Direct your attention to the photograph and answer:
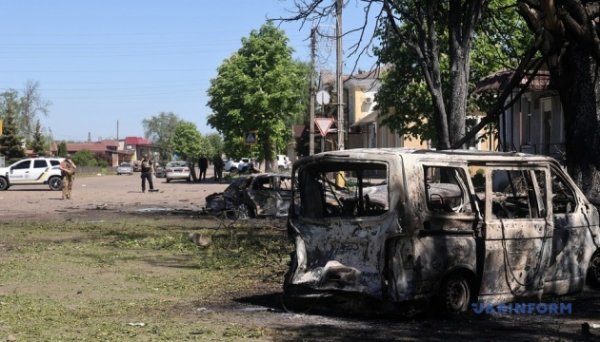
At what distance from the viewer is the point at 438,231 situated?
313 inches

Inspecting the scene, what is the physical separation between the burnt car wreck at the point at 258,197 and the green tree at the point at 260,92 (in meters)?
33.6

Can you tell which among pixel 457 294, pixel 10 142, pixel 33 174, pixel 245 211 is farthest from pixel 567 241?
pixel 10 142

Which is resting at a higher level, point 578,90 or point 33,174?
point 578,90

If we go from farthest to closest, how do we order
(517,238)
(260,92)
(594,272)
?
1. (260,92)
2. (594,272)
3. (517,238)

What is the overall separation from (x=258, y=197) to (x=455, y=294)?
540 inches

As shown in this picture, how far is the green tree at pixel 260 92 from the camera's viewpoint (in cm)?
5625

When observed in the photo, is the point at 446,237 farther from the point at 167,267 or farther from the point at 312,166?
the point at 167,267

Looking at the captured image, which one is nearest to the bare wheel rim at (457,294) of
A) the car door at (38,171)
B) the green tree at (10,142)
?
the car door at (38,171)

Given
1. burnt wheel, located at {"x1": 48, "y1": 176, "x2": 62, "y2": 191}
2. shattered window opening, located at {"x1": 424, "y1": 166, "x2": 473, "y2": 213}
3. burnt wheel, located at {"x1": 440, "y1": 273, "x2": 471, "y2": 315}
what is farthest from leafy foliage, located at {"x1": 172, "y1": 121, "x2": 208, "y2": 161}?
burnt wheel, located at {"x1": 440, "y1": 273, "x2": 471, "y2": 315}

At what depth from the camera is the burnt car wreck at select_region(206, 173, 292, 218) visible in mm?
21531

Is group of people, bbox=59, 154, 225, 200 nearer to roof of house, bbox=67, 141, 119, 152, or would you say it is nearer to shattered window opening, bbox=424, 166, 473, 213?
shattered window opening, bbox=424, 166, 473, 213

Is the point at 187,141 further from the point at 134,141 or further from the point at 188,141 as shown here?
the point at 134,141

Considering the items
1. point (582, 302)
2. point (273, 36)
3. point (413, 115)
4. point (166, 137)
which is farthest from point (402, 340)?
point (166, 137)

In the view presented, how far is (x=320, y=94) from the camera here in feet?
92.9
